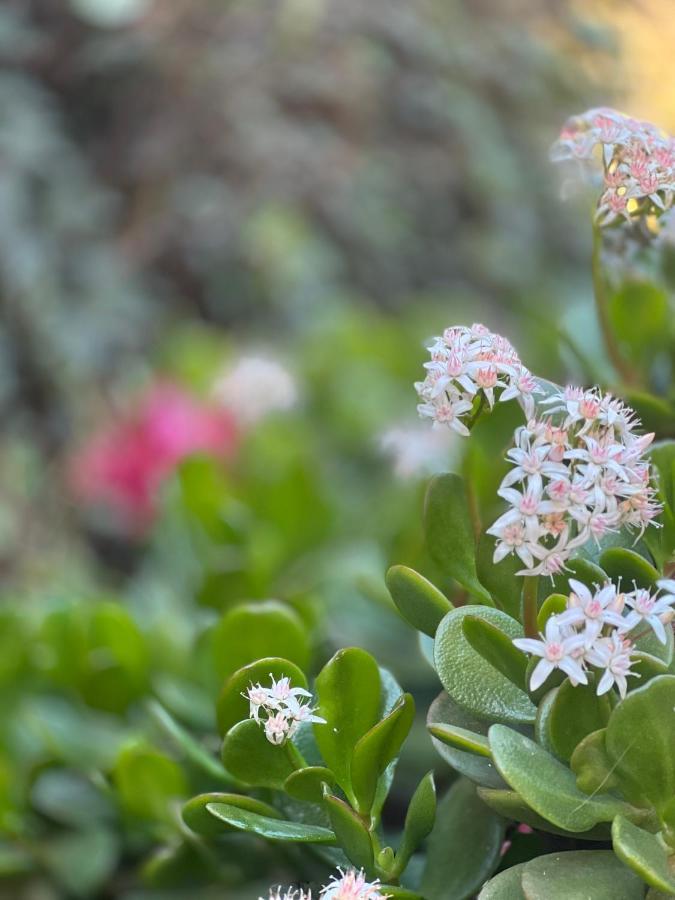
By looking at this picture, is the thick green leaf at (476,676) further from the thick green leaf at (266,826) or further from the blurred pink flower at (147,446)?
the blurred pink flower at (147,446)

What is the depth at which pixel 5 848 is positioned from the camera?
0.63 metres

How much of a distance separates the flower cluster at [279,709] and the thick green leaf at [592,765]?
0.30 ft

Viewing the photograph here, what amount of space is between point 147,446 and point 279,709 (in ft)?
3.65

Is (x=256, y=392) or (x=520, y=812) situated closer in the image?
(x=520, y=812)

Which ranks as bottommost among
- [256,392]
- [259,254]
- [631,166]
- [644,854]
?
[644,854]

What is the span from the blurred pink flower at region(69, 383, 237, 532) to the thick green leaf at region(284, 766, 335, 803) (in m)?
0.95

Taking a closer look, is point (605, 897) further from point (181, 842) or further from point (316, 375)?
point (316, 375)

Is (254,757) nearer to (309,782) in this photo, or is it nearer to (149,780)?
(309,782)

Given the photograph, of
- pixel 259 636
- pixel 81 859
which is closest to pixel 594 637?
pixel 259 636

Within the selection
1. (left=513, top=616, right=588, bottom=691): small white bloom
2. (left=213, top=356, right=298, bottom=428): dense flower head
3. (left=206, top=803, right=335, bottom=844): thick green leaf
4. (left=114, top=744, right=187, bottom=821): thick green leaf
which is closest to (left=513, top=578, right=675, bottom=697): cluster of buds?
(left=513, top=616, right=588, bottom=691): small white bloom

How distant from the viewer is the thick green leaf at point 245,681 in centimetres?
41

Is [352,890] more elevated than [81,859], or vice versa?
[81,859]

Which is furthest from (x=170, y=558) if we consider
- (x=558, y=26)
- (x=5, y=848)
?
(x=558, y=26)

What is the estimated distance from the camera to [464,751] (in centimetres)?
41
